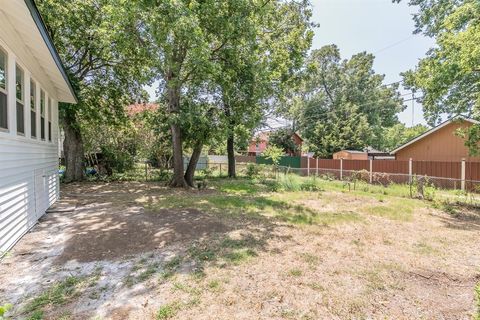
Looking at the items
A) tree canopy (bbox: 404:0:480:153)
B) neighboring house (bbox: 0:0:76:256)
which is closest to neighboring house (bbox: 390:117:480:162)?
tree canopy (bbox: 404:0:480:153)

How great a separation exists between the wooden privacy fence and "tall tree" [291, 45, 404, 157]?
8735mm

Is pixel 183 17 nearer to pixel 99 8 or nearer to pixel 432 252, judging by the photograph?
pixel 99 8

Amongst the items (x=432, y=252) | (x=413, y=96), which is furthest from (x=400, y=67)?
(x=432, y=252)

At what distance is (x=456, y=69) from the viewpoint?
26.9 ft

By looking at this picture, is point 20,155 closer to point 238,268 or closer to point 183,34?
point 238,268

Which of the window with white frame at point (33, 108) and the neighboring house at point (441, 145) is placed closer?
the window with white frame at point (33, 108)

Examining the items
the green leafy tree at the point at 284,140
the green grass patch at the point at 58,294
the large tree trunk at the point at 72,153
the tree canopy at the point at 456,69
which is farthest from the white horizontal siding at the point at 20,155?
the green leafy tree at the point at 284,140

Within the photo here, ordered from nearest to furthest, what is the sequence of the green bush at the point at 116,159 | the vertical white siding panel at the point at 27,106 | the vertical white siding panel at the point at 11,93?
1. the vertical white siding panel at the point at 11,93
2. the vertical white siding panel at the point at 27,106
3. the green bush at the point at 116,159

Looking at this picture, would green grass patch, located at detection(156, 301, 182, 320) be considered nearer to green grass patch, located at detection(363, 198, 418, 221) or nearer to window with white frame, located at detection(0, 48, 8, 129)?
window with white frame, located at detection(0, 48, 8, 129)

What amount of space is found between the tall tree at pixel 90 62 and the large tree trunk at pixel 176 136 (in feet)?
5.38

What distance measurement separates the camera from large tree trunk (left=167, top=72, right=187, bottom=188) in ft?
34.6

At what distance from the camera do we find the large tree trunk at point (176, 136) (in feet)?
34.6

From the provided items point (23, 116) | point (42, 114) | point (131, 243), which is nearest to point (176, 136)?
point (42, 114)

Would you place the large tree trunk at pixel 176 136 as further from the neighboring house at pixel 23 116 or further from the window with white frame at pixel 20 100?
the window with white frame at pixel 20 100
